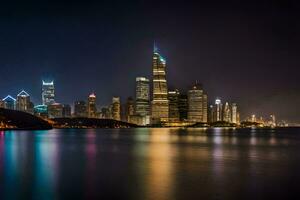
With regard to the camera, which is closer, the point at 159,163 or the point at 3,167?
the point at 3,167

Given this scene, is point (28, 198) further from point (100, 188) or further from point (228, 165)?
point (228, 165)

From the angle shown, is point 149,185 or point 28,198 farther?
point 149,185

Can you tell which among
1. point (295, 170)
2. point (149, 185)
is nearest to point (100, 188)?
point (149, 185)

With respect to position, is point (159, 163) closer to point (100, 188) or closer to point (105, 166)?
point (105, 166)

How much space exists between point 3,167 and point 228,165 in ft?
73.3

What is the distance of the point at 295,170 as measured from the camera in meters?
41.5

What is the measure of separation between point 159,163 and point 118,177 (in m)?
12.3

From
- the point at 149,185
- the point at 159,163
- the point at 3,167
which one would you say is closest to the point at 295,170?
the point at 159,163

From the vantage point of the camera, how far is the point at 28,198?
87.8 feet

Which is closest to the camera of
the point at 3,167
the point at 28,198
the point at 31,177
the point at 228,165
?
the point at 28,198

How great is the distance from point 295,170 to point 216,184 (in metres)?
12.8

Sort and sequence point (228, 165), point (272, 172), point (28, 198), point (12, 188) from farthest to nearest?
point (228, 165) → point (272, 172) → point (12, 188) → point (28, 198)

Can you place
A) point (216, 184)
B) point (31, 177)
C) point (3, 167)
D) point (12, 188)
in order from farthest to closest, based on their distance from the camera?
point (3, 167) < point (31, 177) < point (216, 184) < point (12, 188)

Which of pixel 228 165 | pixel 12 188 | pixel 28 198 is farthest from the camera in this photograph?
pixel 228 165
